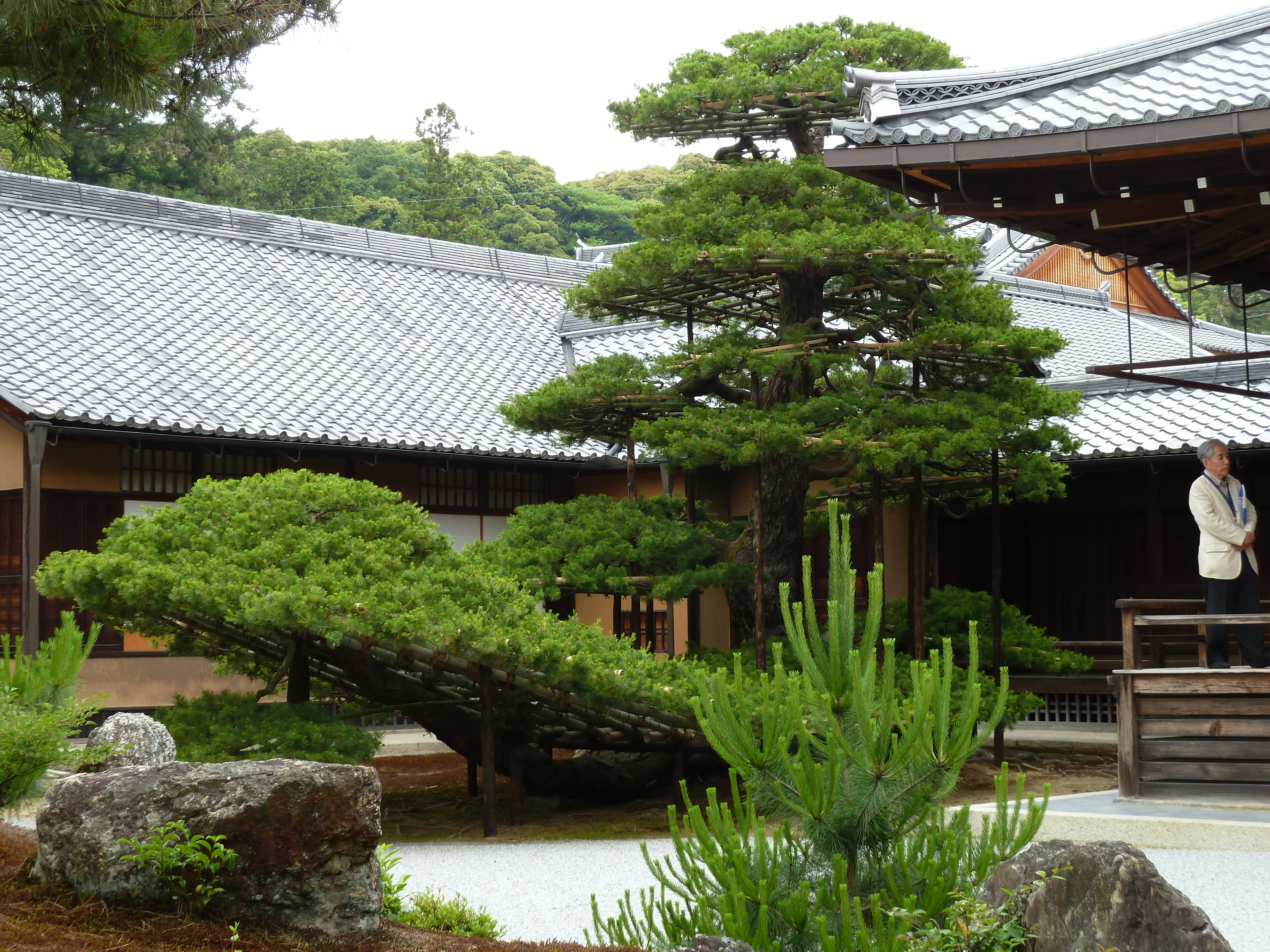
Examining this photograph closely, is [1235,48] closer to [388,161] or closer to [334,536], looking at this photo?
[334,536]

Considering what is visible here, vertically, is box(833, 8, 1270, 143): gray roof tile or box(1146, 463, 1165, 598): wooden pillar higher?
box(833, 8, 1270, 143): gray roof tile

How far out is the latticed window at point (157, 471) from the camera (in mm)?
12969

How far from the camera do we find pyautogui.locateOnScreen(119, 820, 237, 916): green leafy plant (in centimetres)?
421

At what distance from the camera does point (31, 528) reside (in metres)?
11.8

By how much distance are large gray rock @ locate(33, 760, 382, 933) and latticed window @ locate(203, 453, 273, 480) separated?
9.23 meters

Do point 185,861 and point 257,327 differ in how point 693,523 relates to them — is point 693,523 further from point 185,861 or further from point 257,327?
point 257,327

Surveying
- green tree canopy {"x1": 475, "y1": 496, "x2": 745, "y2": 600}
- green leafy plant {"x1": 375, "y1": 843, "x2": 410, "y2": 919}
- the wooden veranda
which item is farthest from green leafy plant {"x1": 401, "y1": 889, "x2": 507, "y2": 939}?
the wooden veranda

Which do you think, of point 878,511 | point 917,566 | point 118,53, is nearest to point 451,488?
point 917,566

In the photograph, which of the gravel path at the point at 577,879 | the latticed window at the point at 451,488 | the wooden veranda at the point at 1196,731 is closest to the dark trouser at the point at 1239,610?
the wooden veranda at the point at 1196,731

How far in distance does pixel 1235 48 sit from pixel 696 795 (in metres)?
6.58

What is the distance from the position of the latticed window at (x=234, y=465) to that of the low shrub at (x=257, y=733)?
530 centimetres

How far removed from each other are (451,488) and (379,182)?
30.3 meters

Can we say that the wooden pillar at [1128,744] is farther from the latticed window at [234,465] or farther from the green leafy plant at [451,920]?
the latticed window at [234,465]

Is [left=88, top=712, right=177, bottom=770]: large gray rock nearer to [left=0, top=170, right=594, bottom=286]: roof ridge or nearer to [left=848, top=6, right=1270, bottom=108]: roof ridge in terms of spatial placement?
[left=848, top=6, right=1270, bottom=108]: roof ridge
